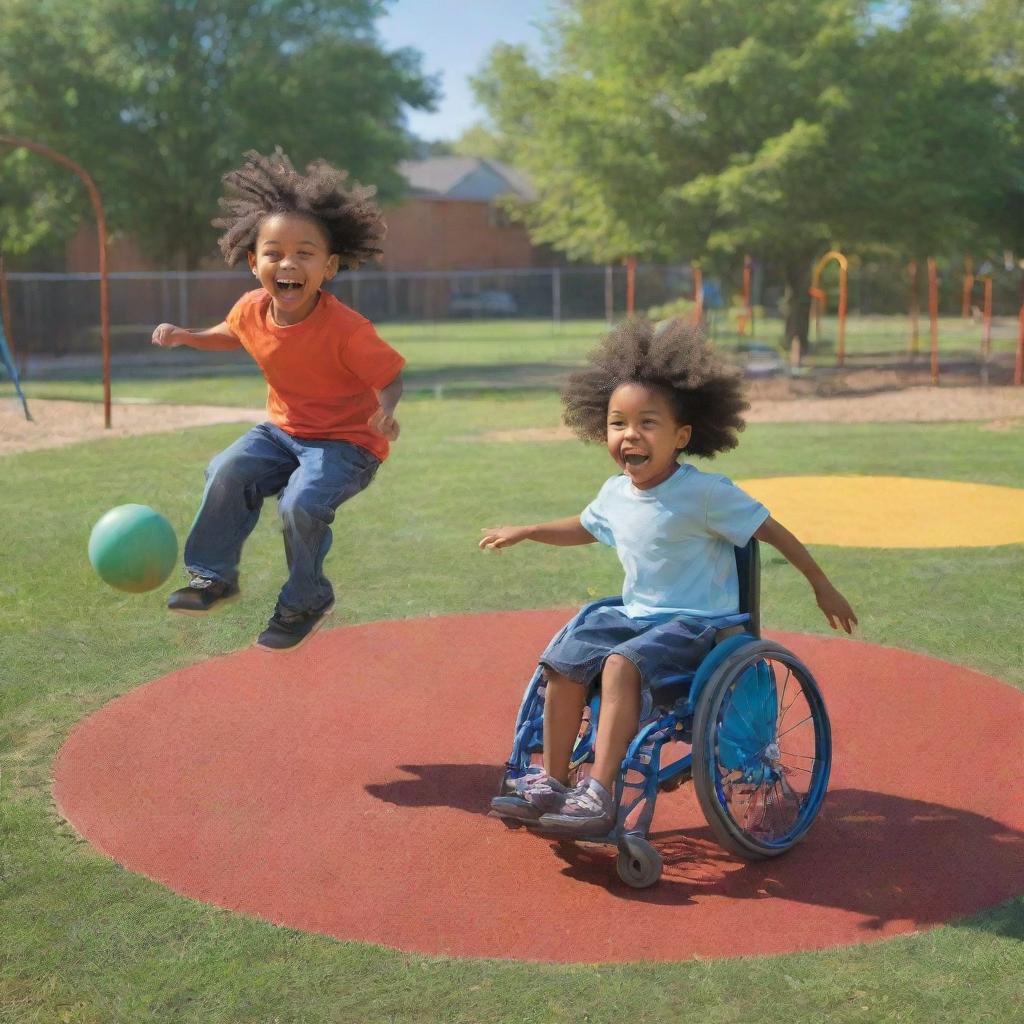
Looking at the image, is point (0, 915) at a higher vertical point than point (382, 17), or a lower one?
lower

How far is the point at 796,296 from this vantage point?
26359 mm

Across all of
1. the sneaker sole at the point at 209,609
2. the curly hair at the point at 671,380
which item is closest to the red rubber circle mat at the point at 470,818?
the sneaker sole at the point at 209,609

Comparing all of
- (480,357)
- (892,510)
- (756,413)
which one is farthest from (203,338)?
(480,357)

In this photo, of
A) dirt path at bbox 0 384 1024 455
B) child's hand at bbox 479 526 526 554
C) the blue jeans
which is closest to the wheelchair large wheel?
child's hand at bbox 479 526 526 554

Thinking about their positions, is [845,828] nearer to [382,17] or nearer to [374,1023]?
[374,1023]

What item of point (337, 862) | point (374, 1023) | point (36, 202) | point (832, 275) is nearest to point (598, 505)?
point (337, 862)

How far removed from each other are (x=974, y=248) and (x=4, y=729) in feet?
85.6

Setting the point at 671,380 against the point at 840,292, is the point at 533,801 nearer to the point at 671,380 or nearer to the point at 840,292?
the point at 671,380

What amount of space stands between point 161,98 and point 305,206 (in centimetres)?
2970

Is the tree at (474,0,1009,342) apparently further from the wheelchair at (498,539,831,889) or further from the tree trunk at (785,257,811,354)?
the wheelchair at (498,539,831,889)

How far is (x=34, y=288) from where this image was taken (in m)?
31.3

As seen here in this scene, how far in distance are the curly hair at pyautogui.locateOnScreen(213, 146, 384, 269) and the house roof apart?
188 feet

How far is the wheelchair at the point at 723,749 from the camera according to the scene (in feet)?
13.2

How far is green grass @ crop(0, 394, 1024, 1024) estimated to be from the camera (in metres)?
3.33
